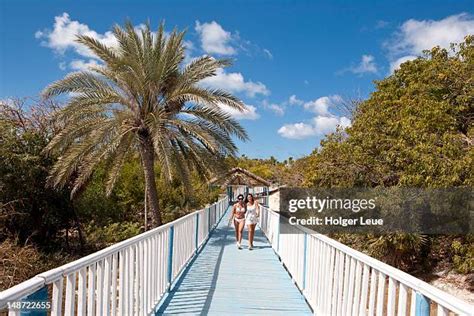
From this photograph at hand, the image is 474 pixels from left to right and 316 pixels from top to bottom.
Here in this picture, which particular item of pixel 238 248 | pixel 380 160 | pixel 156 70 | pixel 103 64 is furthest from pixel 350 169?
pixel 103 64

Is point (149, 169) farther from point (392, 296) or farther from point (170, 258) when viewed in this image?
point (392, 296)

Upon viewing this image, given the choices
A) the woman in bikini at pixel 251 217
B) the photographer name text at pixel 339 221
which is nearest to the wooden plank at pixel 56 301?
the woman in bikini at pixel 251 217

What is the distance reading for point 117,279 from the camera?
3.85 m

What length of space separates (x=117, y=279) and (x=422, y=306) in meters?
2.74

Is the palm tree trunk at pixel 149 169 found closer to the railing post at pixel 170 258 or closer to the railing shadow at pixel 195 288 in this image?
the railing shadow at pixel 195 288

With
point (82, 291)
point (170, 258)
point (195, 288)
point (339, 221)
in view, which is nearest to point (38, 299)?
point (82, 291)

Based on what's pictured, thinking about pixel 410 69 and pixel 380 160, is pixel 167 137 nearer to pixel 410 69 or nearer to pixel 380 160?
pixel 380 160

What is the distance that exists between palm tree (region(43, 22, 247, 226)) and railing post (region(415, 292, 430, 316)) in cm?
918

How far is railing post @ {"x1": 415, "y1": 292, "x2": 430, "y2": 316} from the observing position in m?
2.20

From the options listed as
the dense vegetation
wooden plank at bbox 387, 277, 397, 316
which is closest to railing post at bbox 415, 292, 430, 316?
wooden plank at bbox 387, 277, 397, 316

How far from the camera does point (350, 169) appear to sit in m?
12.0

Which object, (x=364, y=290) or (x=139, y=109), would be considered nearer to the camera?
(x=364, y=290)

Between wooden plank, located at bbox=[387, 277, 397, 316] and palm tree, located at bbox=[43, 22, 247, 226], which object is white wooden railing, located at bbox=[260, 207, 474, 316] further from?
palm tree, located at bbox=[43, 22, 247, 226]

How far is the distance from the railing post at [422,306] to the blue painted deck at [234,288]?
2.82 metres
